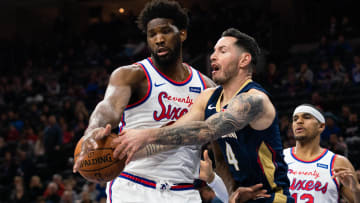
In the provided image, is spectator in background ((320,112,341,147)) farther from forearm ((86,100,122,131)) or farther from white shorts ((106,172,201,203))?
forearm ((86,100,122,131))

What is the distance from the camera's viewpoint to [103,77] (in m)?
17.1

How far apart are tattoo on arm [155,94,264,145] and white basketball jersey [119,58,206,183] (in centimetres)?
86

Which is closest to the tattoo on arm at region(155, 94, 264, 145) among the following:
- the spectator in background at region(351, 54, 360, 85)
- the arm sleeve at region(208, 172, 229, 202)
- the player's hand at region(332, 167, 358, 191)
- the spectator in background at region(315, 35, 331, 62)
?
the arm sleeve at region(208, 172, 229, 202)

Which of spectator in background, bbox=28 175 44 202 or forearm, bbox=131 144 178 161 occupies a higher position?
forearm, bbox=131 144 178 161

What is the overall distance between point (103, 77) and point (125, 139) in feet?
46.7

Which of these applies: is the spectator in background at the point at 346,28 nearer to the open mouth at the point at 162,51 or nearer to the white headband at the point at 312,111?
the white headband at the point at 312,111

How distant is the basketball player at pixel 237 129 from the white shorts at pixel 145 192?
0.44 metres

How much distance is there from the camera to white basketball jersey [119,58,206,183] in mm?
4176

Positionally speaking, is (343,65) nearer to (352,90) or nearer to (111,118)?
(352,90)

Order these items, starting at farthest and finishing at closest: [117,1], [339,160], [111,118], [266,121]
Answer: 1. [117,1]
2. [339,160]
3. [111,118]
4. [266,121]

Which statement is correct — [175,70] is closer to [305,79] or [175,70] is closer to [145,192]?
[145,192]

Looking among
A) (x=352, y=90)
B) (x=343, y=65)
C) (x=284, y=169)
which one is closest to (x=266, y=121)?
(x=284, y=169)

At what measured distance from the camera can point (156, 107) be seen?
4.23 meters

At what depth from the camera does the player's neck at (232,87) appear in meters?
3.84
